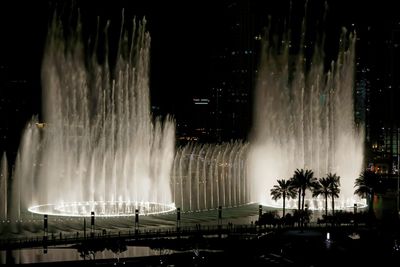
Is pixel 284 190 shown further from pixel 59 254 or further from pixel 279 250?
pixel 59 254

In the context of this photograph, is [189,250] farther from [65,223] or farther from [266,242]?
[65,223]

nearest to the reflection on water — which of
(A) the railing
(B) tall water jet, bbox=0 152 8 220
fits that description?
(A) the railing

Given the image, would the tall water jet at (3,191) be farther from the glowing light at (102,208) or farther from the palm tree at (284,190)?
the palm tree at (284,190)

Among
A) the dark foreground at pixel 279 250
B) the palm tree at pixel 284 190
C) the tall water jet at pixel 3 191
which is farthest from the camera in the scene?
the tall water jet at pixel 3 191

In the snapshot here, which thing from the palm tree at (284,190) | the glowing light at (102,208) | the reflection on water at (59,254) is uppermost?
the palm tree at (284,190)

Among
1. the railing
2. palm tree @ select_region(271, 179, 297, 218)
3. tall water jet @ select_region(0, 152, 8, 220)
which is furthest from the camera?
tall water jet @ select_region(0, 152, 8, 220)

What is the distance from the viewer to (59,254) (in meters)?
35.1

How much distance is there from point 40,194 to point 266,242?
32.2 m

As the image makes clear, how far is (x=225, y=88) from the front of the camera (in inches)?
6526

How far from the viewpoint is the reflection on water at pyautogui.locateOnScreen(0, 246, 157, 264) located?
111ft

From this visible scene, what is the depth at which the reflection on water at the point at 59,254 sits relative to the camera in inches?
1329

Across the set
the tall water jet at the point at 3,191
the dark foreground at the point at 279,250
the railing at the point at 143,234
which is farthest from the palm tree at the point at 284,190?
the tall water jet at the point at 3,191

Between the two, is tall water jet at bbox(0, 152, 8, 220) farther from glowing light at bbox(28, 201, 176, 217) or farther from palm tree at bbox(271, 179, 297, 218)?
palm tree at bbox(271, 179, 297, 218)

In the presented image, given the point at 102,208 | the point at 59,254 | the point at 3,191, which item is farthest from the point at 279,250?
the point at 3,191
